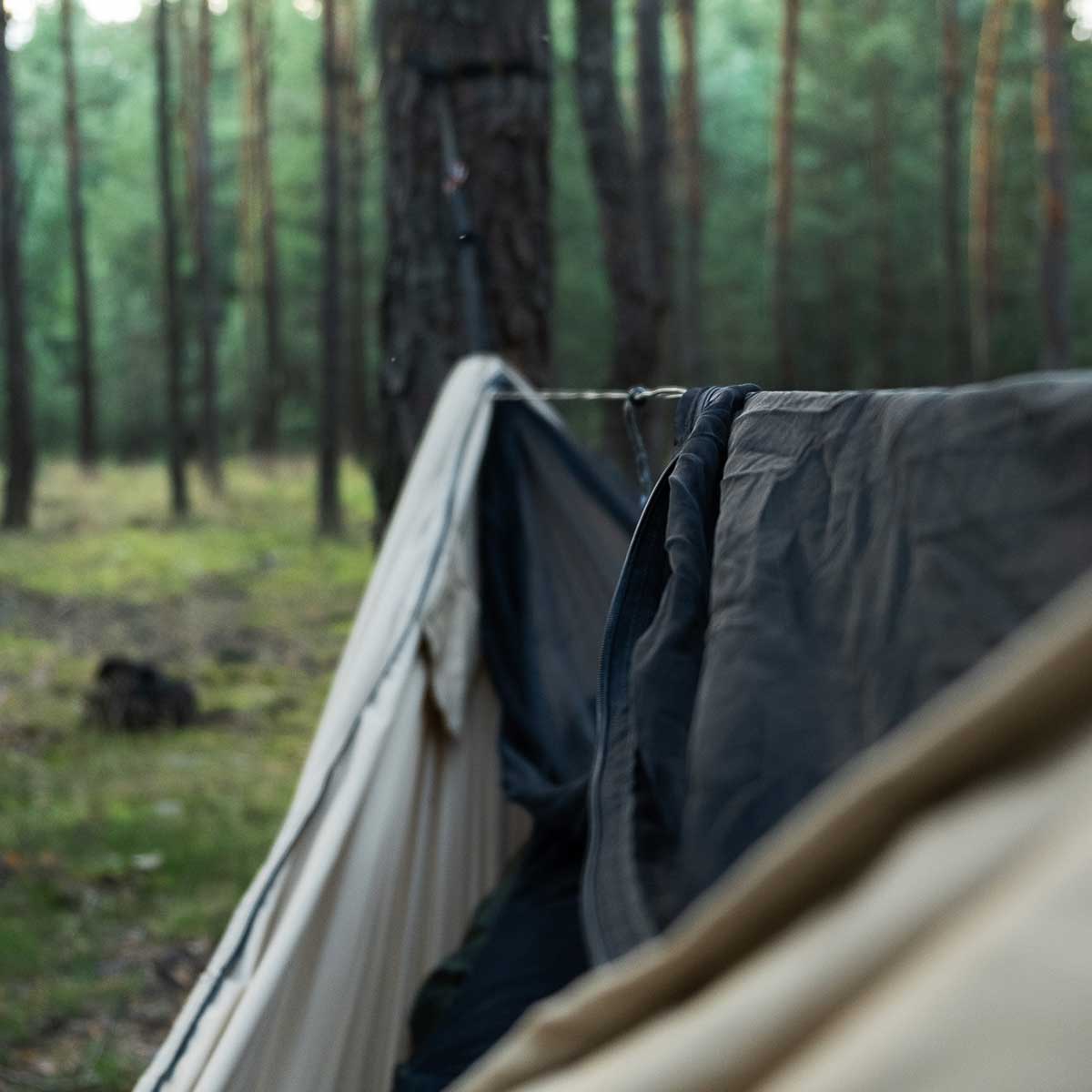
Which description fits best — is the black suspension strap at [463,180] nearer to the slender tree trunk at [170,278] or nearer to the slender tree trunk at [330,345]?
the slender tree trunk at [330,345]

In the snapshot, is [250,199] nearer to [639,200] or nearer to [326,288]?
[326,288]

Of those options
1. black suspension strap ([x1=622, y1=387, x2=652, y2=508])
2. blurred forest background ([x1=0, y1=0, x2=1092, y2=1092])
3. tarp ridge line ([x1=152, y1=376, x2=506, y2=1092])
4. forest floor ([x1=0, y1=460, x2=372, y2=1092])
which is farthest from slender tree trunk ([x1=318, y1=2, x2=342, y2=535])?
black suspension strap ([x1=622, y1=387, x2=652, y2=508])

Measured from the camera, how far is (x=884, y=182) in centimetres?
2153

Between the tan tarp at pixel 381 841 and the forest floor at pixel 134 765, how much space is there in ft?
3.45

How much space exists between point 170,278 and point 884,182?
12.7m

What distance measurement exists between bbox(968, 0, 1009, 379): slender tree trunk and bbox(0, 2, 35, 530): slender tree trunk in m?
9.57

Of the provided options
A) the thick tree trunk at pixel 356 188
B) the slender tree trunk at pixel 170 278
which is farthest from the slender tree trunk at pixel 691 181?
the slender tree trunk at pixel 170 278

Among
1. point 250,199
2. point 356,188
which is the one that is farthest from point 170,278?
point 250,199

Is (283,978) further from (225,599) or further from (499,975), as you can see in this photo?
(225,599)

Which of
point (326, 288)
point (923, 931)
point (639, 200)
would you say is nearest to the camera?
point (923, 931)

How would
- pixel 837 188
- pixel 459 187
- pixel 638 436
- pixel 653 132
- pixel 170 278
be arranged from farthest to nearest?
pixel 837 188 < pixel 170 278 < pixel 653 132 < pixel 459 187 < pixel 638 436

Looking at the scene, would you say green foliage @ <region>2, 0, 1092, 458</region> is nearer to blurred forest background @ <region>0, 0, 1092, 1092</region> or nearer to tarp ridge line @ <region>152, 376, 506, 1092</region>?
blurred forest background @ <region>0, 0, 1092, 1092</region>

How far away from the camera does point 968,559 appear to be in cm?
80

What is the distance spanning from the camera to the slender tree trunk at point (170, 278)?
12727 mm
